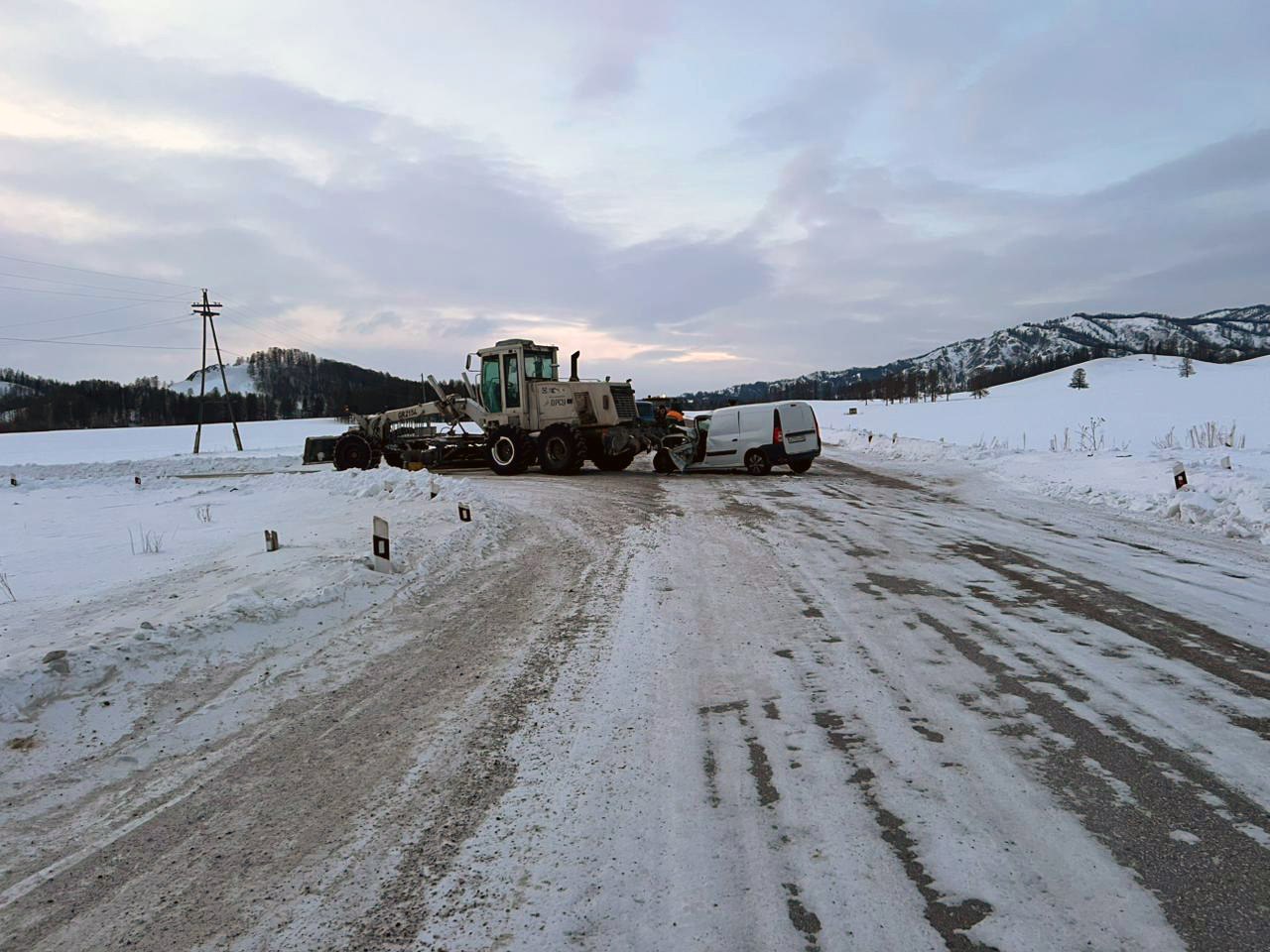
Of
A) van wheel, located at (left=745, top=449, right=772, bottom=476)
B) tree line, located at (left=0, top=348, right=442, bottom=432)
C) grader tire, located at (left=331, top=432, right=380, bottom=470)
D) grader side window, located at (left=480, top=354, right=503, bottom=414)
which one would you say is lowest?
van wheel, located at (left=745, top=449, right=772, bottom=476)

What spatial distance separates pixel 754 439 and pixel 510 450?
269 inches

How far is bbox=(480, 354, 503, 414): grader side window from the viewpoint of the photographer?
19.8 metres

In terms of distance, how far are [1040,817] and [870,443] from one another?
1044 inches

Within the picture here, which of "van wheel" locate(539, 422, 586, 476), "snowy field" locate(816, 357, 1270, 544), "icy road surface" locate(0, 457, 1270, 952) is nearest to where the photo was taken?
"icy road surface" locate(0, 457, 1270, 952)

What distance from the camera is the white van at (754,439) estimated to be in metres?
17.2

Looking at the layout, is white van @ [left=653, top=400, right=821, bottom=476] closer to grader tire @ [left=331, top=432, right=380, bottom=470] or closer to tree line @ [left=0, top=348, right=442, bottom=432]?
grader tire @ [left=331, top=432, right=380, bottom=470]

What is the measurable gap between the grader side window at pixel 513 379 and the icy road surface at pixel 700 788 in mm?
13712

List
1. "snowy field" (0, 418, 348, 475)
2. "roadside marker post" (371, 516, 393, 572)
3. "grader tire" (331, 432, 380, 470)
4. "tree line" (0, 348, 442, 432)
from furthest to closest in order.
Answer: "tree line" (0, 348, 442, 432)
"snowy field" (0, 418, 348, 475)
"grader tire" (331, 432, 380, 470)
"roadside marker post" (371, 516, 393, 572)

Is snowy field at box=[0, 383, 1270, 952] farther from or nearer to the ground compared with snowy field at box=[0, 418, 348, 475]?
nearer to the ground

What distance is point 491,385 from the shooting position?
786 inches

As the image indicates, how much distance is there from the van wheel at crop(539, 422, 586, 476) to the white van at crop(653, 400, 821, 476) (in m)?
2.63

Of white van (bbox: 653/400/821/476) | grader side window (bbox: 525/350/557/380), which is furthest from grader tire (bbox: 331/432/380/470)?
white van (bbox: 653/400/821/476)

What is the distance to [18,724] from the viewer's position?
13.0 feet

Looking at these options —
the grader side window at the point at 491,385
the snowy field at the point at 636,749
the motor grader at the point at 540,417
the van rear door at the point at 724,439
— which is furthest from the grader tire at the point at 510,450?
the snowy field at the point at 636,749
